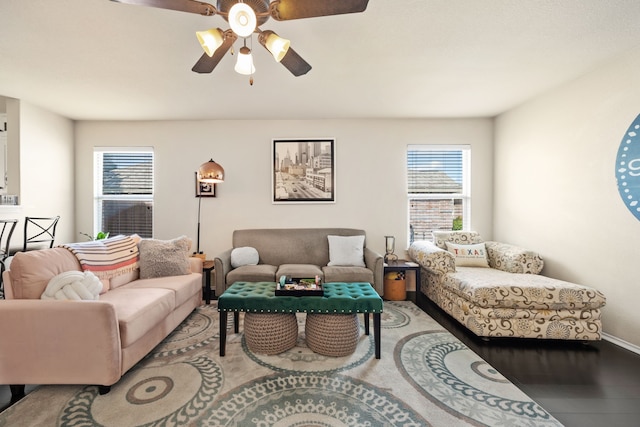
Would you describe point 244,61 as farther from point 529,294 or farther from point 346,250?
Result: point 529,294

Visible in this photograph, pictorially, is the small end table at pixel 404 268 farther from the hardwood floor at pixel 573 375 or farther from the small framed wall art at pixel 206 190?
the small framed wall art at pixel 206 190

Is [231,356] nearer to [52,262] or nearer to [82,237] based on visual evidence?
[52,262]

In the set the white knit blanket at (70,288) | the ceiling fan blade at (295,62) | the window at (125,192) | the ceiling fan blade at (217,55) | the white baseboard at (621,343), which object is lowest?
the white baseboard at (621,343)

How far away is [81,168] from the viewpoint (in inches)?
160

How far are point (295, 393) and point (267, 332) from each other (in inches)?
22.3

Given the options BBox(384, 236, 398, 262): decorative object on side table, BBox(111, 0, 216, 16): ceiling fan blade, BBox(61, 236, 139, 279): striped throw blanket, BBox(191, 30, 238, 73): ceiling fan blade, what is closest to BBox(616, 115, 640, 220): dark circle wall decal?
BBox(384, 236, 398, 262): decorative object on side table

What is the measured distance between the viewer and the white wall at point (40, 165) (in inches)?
129

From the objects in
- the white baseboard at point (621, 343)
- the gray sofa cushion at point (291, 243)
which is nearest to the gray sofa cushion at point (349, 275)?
the gray sofa cushion at point (291, 243)

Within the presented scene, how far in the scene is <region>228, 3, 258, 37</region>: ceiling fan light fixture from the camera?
1.33 meters

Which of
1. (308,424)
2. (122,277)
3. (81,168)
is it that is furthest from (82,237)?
(308,424)

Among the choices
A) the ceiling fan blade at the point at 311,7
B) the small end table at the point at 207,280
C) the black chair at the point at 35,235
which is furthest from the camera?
the small end table at the point at 207,280

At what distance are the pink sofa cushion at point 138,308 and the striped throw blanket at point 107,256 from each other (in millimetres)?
210

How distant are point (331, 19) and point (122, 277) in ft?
10.0

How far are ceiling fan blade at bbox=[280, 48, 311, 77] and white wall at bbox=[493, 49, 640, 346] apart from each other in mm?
2928
